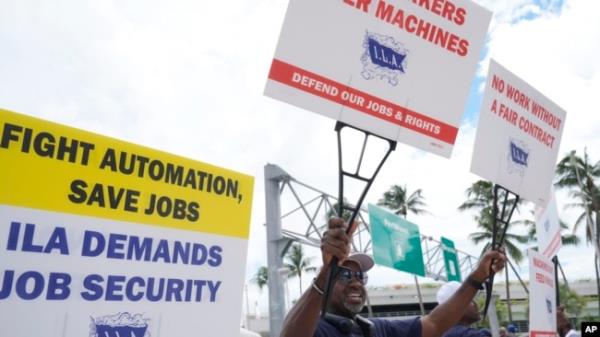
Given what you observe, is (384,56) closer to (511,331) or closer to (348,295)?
(348,295)

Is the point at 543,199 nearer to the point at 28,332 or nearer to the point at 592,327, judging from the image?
the point at 592,327

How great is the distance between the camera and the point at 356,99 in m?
2.11

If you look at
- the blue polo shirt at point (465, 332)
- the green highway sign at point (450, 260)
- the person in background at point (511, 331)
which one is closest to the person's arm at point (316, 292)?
the blue polo shirt at point (465, 332)

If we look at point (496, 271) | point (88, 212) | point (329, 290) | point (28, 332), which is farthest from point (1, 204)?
point (496, 271)

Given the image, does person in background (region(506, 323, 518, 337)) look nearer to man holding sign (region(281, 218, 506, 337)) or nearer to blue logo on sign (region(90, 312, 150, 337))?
man holding sign (region(281, 218, 506, 337))

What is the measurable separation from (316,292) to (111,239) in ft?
2.81

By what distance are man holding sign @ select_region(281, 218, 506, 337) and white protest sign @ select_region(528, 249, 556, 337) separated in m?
2.26

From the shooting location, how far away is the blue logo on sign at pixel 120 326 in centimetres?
191

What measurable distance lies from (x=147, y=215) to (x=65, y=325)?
523mm

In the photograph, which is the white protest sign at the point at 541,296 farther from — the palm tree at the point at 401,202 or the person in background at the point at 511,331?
the palm tree at the point at 401,202

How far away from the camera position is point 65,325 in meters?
1.85

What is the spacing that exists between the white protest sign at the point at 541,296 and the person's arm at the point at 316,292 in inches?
136

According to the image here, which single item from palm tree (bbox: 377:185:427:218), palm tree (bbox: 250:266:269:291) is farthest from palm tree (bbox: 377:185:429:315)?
palm tree (bbox: 250:266:269:291)

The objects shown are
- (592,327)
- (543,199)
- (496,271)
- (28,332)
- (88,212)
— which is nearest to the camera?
(28,332)
